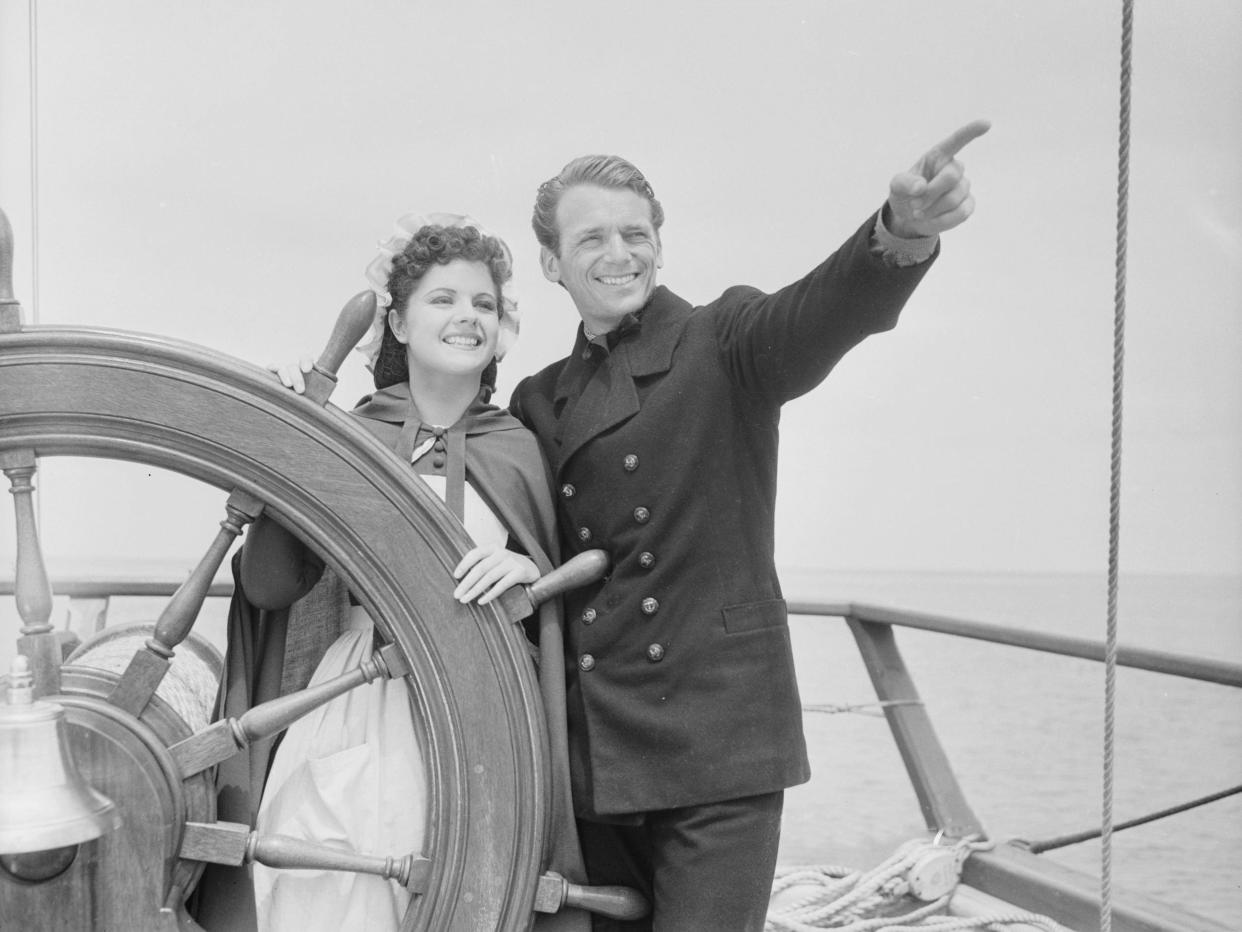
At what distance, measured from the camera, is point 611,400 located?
1.69m

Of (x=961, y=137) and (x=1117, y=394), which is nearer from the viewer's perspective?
(x=961, y=137)

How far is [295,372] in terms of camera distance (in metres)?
1.49

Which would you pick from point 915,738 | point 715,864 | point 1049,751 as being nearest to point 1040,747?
point 1049,751

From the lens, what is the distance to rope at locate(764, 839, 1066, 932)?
7.89ft

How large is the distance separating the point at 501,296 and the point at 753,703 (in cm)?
71

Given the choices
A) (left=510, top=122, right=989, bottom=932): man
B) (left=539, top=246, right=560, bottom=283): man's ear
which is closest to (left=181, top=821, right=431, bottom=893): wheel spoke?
(left=510, top=122, right=989, bottom=932): man

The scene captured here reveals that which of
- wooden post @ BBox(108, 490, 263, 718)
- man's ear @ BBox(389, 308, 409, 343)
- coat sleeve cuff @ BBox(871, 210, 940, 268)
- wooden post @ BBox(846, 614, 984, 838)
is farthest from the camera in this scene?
wooden post @ BBox(846, 614, 984, 838)

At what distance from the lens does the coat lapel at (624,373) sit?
168cm

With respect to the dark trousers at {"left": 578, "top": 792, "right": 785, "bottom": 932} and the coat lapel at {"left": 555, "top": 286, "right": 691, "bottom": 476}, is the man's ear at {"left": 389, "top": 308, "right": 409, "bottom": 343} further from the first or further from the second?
the dark trousers at {"left": 578, "top": 792, "right": 785, "bottom": 932}

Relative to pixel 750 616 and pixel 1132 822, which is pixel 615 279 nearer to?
pixel 750 616

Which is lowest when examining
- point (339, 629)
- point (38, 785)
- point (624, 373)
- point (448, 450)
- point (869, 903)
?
point (869, 903)

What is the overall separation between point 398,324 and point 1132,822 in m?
1.75

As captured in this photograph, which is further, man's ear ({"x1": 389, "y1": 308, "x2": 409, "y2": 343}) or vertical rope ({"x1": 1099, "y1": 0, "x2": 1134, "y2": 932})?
man's ear ({"x1": 389, "y1": 308, "x2": 409, "y2": 343})

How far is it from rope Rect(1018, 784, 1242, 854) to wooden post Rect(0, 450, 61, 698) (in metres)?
1.70
